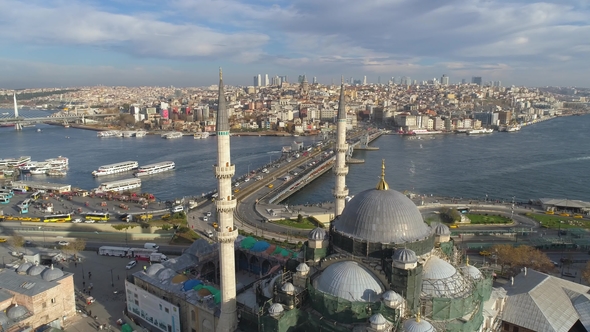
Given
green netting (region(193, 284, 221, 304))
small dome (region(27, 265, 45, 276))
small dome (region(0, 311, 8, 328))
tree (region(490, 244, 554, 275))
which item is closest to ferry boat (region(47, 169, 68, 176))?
small dome (region(27, 265, 45, 276))

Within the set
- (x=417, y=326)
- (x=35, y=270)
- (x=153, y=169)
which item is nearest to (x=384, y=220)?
(x=417, y=326)

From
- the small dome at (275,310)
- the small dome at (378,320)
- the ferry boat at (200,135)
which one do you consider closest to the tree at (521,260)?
the small dome at (378,320)

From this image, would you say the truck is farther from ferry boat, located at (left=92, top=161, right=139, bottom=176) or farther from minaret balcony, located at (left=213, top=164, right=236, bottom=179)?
ferry boat, located at (left=92, top=161, right=139, bottom=176)

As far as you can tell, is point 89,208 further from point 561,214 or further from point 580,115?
point 580,115

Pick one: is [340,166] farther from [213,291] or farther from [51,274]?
[51,274]

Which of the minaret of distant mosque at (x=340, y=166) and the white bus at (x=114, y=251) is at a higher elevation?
the minaret of distant mosque at (x=340, y=166)

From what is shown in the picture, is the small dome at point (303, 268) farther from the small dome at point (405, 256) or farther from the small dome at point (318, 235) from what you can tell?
the small dome at point (405, 256)
